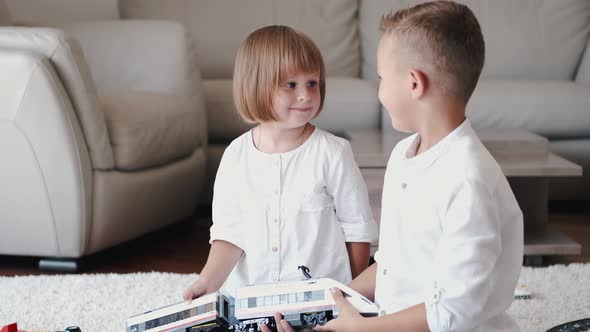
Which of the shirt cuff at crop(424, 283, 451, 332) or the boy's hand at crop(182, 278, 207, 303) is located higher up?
the shirt cuff at crop(424, 283, 451, 332)

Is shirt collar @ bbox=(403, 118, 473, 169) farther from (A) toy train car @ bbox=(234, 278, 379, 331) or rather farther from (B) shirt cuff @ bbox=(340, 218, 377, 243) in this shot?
(B) shirt cuff @ bbox=(340, 218, 377, 243)

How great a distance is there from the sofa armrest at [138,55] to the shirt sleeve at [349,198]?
1286mm

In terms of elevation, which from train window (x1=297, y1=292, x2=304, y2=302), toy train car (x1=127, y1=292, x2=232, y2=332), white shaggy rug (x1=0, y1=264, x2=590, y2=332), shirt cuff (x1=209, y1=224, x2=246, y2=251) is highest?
shirt cuff (x1=209, y1=224, x2=246, y2=251)

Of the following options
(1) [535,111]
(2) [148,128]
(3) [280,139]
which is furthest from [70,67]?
(1) [535,111]

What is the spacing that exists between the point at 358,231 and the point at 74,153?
88cm

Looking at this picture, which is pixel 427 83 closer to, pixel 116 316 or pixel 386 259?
pixel 386 259

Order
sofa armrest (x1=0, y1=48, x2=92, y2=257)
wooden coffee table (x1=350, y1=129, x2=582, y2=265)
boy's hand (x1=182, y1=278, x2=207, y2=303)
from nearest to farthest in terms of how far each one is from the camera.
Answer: boy's hand (x1=182, y1=278, x2=207, y2=303), sofa armrest (x1=0, y1=48, x2=92, y2=257), wooden coffee table (x1=350, y1=129, x2=582, y2=265)

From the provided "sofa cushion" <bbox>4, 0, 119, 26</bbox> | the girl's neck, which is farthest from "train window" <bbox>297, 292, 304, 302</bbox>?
"sofa cushion" <bbox>4, 0, 119, 26</bbox>

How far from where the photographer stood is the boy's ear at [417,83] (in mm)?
1146

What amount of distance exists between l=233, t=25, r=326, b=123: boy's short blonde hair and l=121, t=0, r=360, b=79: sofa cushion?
175 centimetres

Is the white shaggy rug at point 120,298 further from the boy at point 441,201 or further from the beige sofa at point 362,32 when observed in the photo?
the beige sofa at point 362,32

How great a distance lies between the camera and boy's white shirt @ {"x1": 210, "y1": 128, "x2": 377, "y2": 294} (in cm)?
165

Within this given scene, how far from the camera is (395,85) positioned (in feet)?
3.87

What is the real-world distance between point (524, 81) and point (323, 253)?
5.95 ft
